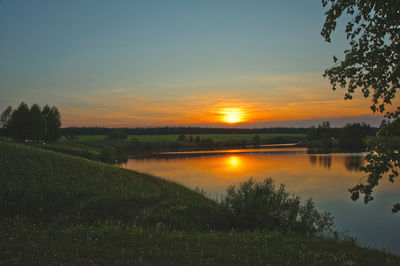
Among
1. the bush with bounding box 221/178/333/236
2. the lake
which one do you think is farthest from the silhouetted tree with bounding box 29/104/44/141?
the bush with bounding box 221/178/333/236

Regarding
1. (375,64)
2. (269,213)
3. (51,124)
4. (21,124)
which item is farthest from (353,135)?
(375,64)

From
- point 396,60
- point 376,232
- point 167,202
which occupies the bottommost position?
point 376,232

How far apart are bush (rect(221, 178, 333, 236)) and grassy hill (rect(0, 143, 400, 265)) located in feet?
3.55

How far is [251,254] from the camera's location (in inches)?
365

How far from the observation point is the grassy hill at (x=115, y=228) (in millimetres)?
8594

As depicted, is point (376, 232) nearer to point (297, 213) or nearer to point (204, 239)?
point (297, 213)

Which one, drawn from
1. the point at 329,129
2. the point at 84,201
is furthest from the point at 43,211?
the point at 329,129

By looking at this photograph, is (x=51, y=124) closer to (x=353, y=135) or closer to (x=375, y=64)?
(x=375, y=64)

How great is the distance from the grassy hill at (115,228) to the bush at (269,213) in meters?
1.08

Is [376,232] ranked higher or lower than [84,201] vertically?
lower

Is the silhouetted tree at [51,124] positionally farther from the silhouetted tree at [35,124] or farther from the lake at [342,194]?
the lake at [342,194]

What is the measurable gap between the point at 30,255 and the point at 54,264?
1.01 metres

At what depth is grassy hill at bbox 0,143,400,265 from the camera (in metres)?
8.59

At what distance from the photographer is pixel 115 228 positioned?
11.7 meters
